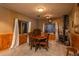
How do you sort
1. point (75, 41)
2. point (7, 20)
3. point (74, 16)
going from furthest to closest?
point (7, 20), point (74, 16), point (75, 41)

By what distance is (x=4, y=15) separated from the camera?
164 inches

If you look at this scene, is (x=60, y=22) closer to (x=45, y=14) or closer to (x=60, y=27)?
(x=60, y=27)

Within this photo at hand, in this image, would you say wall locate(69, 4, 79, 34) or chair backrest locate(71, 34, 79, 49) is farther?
wall locate(69, 4, 79, 34)

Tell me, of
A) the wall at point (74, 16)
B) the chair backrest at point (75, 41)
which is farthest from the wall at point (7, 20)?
the chair backrest at point (75, 41)

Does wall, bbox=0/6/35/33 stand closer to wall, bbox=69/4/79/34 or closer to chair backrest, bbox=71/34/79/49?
wall, bbox=69/4/79/34

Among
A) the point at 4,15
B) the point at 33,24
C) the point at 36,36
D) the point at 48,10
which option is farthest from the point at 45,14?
the point at 4,15

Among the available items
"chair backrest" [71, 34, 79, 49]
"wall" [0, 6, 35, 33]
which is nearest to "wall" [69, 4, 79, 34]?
"chair backrest" [71, 34, 79, 49]

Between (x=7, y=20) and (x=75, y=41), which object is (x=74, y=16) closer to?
(x=75, y=41)

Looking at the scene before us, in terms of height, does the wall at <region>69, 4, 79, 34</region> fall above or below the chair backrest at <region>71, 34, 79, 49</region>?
above

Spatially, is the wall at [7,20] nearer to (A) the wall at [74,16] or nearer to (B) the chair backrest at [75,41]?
(A) the wall at [74,16]

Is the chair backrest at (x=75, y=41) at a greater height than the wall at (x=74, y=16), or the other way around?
the wall at (x=74, y=16)

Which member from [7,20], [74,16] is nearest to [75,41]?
[74,16]

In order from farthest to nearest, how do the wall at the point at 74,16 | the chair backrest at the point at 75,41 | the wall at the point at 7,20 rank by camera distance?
the wall at the point at 7,20 < the wall at the point at 74,16 < the chair backrest at the point at 75,41

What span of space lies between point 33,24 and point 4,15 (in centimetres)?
111
